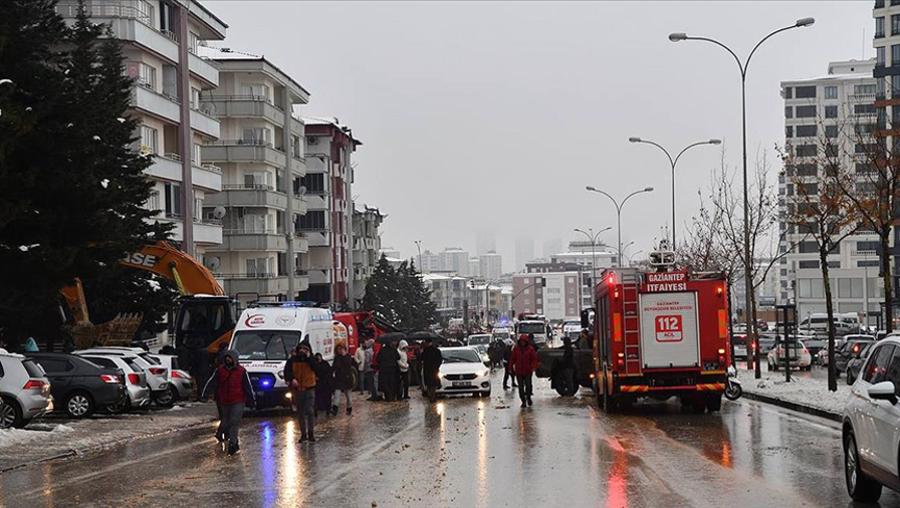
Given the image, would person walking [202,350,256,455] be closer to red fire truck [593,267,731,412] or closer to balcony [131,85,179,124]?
red fire truck [593,267,731,412]

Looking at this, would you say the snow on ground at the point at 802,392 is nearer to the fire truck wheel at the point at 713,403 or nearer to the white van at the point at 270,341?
the fire truck wheel at the point at 713,403

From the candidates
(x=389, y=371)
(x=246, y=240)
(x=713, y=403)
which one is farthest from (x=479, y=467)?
(x=246, y=240)

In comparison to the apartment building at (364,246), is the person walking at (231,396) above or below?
below

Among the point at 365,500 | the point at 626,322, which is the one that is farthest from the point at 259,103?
the point at 365,500

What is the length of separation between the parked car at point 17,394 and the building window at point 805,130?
129739 millimetres

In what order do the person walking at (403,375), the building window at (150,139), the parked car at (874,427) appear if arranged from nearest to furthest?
the parked car at (874,427)
the person walking at (403,375)
the building window at (150,139)

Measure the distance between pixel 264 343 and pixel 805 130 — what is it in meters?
125

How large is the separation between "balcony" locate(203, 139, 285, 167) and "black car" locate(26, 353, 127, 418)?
4300 centimetres

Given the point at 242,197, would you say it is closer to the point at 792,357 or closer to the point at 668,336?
the point at 792,357

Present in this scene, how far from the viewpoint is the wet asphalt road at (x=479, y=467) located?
14.2 meters

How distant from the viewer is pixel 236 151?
7162 cm

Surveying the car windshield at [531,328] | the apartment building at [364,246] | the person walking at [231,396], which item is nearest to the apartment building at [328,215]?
the apartment building at [364,246]

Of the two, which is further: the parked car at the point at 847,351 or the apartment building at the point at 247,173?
the apartment building at the point at 247,173

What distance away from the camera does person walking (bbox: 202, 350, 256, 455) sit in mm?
20297
